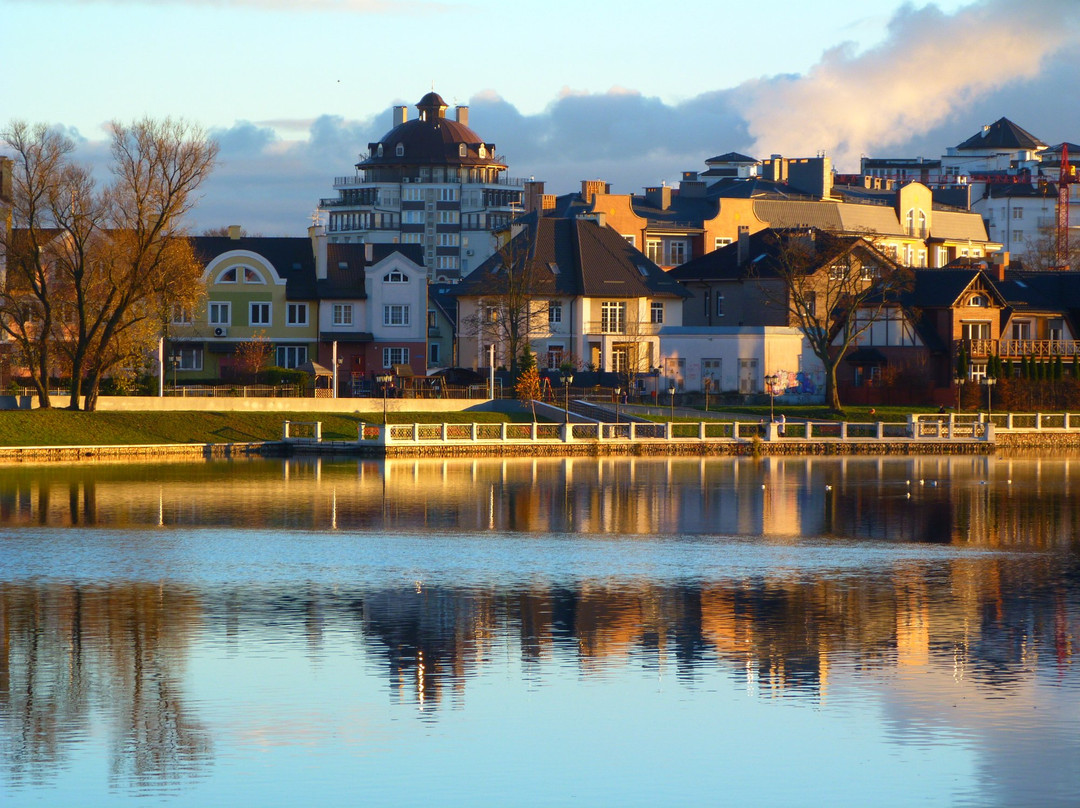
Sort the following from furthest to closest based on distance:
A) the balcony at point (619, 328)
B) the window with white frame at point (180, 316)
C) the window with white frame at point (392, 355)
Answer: the balcony at point (619, 328) < the window with white frame at point (392, 355) < the window with white frame at point (180, 316)

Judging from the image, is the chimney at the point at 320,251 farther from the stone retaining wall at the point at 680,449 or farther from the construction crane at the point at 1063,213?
the construction crane at the point at 1063,213

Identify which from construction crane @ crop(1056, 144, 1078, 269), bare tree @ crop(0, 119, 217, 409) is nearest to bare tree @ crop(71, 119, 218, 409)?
bare tree @ crop(0, 119, 217, 409)

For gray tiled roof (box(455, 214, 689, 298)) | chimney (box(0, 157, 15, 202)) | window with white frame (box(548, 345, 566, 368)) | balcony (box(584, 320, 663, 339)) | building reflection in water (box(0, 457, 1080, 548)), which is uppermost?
chimney (box(0, 157, 15, 202))

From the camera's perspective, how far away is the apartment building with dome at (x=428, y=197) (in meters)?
179

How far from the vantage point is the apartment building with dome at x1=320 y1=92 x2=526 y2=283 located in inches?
7047

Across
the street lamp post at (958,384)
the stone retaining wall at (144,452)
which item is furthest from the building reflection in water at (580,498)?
the street lamp post at (958,384)

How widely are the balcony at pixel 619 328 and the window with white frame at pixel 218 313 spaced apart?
21.0m

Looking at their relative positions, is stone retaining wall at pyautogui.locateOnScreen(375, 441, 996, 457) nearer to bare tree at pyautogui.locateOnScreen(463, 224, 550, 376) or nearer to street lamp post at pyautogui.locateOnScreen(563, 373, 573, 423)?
street lamp post at pyautogui.locateOnScreen(563, 373, 573, 423)

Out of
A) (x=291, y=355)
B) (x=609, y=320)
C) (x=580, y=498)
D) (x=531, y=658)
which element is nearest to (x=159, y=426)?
(x=291, y=355)

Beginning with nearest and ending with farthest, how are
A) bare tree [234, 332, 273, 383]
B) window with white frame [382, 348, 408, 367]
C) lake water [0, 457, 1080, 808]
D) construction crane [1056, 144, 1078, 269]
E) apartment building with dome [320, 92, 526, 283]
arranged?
lake water [0, 457, 1080, 808] < bare tree [234, 332, 273, 383] < window with white frame [382, 348, 408, 367] < construction crane [1056, 144, 1078, 269] < apartment building with dome [320, 92, 526, 283]

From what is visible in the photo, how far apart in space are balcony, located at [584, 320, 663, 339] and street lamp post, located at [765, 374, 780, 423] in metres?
8.26

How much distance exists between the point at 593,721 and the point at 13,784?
22.3ft

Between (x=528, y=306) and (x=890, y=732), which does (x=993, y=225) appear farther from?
(x=890, y=732)

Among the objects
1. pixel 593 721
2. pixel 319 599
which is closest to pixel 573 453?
pixel 319 599
